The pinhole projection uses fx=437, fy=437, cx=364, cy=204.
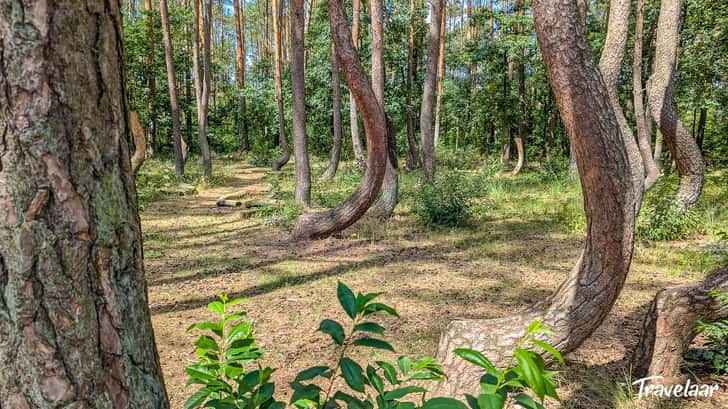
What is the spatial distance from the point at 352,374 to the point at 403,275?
15.4ft

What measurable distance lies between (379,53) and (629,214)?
6702mm

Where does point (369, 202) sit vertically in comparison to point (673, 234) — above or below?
above

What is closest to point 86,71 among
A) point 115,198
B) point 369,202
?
point 115,198

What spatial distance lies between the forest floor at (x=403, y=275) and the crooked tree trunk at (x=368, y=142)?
31 centimetres

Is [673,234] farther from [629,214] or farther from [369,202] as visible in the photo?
[629,214]

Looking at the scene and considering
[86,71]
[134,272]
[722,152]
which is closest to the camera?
[86,71]

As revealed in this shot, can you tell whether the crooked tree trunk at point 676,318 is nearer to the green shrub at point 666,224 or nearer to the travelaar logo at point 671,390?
the travelaar logo at point 671,390

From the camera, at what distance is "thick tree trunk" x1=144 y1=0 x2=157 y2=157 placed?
47.7ft

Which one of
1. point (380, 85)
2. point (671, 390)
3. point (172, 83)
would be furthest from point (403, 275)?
point (172, 83)

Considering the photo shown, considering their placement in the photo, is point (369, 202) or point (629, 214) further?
point (369, 202)

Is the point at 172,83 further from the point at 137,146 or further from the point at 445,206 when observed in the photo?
the point at 137,146

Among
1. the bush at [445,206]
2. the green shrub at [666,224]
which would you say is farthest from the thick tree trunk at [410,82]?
the green shrub at [666,224]

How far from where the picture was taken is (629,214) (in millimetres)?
2543

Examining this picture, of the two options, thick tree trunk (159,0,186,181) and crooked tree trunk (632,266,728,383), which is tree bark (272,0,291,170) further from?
crooked tree trunk (632,266,728,383)
